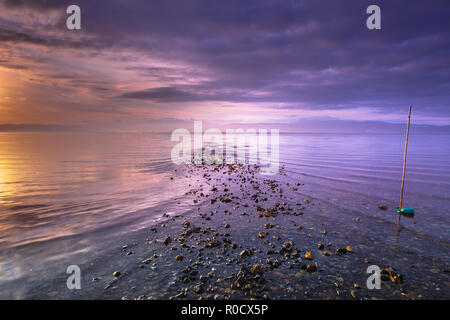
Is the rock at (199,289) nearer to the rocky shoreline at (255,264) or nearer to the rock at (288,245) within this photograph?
the rocky shoreline at (255,264)

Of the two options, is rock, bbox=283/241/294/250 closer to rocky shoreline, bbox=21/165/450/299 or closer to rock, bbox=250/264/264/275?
rocky shoreline, bbox=21/165/450/299

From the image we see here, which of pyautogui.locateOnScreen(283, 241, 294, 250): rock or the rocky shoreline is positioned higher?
pyautogui.locateOnScreen(283, 241, 294, 250): rock

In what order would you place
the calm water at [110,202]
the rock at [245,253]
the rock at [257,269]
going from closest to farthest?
the rock at [257,269]
the rock at [245,253]
the calm water at [110,202]

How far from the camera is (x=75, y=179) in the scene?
23.5 meters

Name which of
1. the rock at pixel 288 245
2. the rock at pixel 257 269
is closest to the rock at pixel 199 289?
the rock at pixel 257 269

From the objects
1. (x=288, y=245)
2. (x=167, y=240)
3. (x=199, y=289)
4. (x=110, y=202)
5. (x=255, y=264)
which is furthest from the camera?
(x=110, y=202)

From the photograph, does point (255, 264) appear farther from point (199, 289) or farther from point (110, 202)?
point (110, 202)

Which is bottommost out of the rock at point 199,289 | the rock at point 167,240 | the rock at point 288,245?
the rock at point 199,289

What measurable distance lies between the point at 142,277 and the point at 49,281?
10.5 ft

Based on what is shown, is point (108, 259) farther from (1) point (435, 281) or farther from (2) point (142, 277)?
→ (1) point (435, 281)

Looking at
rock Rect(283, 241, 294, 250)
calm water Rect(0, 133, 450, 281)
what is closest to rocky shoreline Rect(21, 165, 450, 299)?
rock Rect(283, 241, 294, 250)

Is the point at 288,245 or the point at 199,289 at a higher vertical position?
the point at 288,245

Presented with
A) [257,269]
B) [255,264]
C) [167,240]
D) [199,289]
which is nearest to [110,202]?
[167,240]
